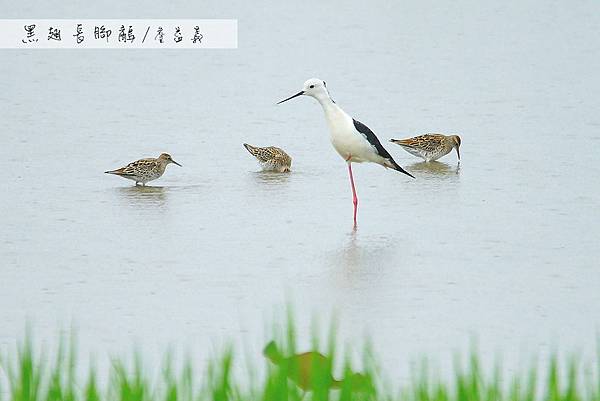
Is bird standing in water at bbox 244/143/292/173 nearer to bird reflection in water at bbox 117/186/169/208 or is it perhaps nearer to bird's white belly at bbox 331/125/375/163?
bird's white belly at bbox 331/125/375/163

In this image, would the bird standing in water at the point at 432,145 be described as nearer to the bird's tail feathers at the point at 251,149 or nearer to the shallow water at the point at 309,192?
the shallow water at the point at 309,192

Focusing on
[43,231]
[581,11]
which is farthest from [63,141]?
[581,11]

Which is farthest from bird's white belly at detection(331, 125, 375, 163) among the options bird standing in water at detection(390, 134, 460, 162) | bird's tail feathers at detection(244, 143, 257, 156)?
bird standing in water at detection(390, 134, 460, 162)

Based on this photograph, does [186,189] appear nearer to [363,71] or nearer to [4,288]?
[4,288]

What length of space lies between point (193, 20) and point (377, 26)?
8.42 feet

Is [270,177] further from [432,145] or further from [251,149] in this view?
[432,145]

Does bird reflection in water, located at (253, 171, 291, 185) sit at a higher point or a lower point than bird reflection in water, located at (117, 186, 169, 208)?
higher

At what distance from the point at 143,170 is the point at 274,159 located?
1.12 metres

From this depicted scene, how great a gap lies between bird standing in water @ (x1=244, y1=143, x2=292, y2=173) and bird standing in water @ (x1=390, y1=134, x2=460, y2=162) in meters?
1.18

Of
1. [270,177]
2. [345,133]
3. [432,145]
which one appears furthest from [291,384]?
[432,145]

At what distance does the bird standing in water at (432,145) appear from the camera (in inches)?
460

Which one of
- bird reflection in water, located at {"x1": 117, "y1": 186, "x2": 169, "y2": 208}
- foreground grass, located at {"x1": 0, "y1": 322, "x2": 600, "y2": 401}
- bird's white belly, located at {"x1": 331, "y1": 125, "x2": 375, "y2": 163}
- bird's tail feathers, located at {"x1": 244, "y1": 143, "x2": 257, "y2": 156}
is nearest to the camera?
foreground grass, located at {"x1": 0, "y1": 322, "x2": 600, "y2": 401}

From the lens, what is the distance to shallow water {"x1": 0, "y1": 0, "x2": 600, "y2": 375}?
7070 millimetres

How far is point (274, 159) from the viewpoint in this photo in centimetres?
1108
